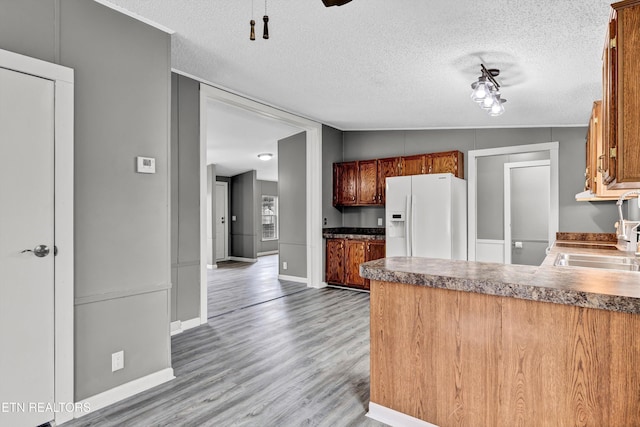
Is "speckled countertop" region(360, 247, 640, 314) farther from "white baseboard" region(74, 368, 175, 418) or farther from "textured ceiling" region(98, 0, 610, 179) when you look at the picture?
"white baseboard" region(74, 368, 175, 418)

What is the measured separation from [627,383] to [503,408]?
50 cm

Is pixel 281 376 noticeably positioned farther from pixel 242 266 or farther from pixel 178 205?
pixel 242 266

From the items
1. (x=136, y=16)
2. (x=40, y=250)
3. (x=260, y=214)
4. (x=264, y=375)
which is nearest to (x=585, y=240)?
(x=264, y=375)

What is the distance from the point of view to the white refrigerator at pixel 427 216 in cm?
477

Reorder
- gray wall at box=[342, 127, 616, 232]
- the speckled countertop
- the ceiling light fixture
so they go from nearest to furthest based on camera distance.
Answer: the speckled countertop < the ceiling light fixture < gray wall at box=[342, 127, 616, 232]

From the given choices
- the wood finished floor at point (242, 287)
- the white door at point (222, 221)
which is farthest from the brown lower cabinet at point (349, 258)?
the white door at point (222, 221)

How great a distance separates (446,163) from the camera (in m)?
5.17

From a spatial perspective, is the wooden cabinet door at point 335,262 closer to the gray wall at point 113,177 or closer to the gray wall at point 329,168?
the gray wall at point 329,168

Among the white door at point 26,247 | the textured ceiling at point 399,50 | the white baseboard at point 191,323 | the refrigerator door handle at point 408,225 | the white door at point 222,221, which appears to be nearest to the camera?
the white door at point 26,247

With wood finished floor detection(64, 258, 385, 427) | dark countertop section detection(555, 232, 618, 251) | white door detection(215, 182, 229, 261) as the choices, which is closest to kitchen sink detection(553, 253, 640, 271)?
dark countertop section detection(555, 232, 618, 251)

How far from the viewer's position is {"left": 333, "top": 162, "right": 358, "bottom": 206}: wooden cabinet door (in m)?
5.95

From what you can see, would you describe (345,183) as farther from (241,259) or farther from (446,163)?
(241,259)

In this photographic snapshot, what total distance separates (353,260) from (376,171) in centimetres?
148

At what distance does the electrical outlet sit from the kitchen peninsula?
1.65 meters
